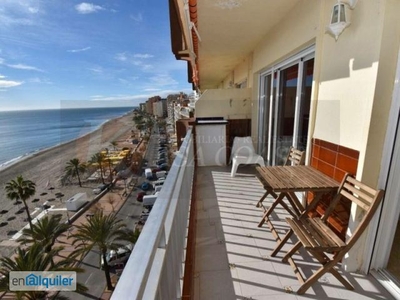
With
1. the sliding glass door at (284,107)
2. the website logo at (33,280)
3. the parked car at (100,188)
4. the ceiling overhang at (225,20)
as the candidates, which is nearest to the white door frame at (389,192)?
the sliding glass door at (284,107)

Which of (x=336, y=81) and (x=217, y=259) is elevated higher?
(x=336, y=81)

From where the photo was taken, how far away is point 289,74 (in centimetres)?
389

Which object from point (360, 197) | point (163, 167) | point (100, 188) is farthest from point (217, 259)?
point (163, 167)

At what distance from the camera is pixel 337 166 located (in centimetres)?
213

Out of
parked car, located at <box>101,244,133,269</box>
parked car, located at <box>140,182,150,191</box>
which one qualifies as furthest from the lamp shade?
parked car, located at <box>140,182,150,191</box>

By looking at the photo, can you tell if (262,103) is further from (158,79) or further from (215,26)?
(158,79)

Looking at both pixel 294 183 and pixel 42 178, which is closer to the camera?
pixel 294 183

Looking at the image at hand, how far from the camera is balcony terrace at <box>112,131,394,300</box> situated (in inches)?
34.7

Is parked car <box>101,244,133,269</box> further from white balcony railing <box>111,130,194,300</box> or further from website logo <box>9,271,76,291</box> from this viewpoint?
white balcony railing <box>111,130,194,300</box>

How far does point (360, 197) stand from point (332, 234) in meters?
0.37

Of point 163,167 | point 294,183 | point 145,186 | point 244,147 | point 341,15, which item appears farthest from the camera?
point 163,167

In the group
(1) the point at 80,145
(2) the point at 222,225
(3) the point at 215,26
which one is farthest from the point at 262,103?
(1) the point at 80,145

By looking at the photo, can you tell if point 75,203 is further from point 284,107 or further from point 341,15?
point 341,15

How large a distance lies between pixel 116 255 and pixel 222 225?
1053cm
